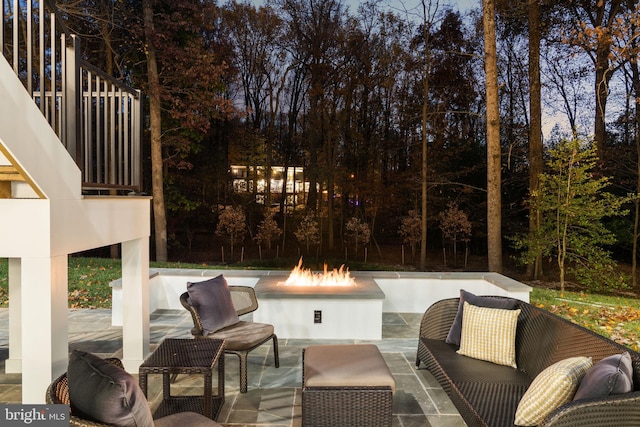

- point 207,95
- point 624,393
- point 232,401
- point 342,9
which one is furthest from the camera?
point 342,9

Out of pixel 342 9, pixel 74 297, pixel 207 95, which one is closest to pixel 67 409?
pixel 74 297

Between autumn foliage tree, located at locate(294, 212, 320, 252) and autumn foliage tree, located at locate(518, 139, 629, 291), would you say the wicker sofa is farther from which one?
autumn foliage tree, located at locate(294, 212, 320, 252)

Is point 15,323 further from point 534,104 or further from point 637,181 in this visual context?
point 637,181

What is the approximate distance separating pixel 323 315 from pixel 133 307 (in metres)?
2.07

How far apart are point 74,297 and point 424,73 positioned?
468 inches

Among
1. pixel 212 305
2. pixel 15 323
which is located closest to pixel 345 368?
pixel 212 305

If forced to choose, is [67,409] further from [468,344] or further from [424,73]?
[424,73]

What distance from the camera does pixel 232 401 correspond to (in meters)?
3.56

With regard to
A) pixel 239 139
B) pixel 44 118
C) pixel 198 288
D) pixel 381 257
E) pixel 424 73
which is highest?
pixel 424 73

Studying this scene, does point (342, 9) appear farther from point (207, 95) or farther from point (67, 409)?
point (67, 409)

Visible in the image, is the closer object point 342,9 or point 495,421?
point 495,421

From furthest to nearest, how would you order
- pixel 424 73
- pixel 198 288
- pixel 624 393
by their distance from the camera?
pixel 424 73
pixel 198 288
pixel 624 393

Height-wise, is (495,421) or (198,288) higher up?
(198,288)

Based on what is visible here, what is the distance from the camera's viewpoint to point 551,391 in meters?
2.31
